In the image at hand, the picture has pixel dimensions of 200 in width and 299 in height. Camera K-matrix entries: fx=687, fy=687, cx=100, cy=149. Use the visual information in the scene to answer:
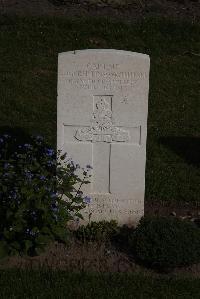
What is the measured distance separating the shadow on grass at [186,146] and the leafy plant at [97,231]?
2333 millimetres

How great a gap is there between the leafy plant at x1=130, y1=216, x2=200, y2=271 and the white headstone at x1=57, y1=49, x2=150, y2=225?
603mm

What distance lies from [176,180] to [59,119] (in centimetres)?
219

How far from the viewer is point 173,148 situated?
9.27m

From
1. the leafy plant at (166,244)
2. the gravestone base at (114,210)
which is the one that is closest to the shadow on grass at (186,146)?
the gravestone base at (114,210)

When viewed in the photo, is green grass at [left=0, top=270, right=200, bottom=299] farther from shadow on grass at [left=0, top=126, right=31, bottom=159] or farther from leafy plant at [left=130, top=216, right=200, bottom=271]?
shadow on grass at [left=0, top=126, right=31, bottom=159]

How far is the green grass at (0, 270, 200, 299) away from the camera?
5668 mm

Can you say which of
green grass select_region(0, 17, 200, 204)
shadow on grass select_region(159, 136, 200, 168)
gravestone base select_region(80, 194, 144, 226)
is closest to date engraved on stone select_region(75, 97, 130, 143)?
gravestone base select_region(80, 194, 144, 226)

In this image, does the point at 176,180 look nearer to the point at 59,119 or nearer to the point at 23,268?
the point at 59,119

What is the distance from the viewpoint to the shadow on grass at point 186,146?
9015 mm

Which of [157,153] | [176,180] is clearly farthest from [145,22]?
[176,180]

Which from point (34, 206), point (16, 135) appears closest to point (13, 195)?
point (34, 206)

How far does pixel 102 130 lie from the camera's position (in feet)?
21.9

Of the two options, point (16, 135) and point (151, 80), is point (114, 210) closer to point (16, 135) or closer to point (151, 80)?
point (16, 135)

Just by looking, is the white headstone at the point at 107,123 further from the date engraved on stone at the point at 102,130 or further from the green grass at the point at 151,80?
the green grass at the point at 151,80
